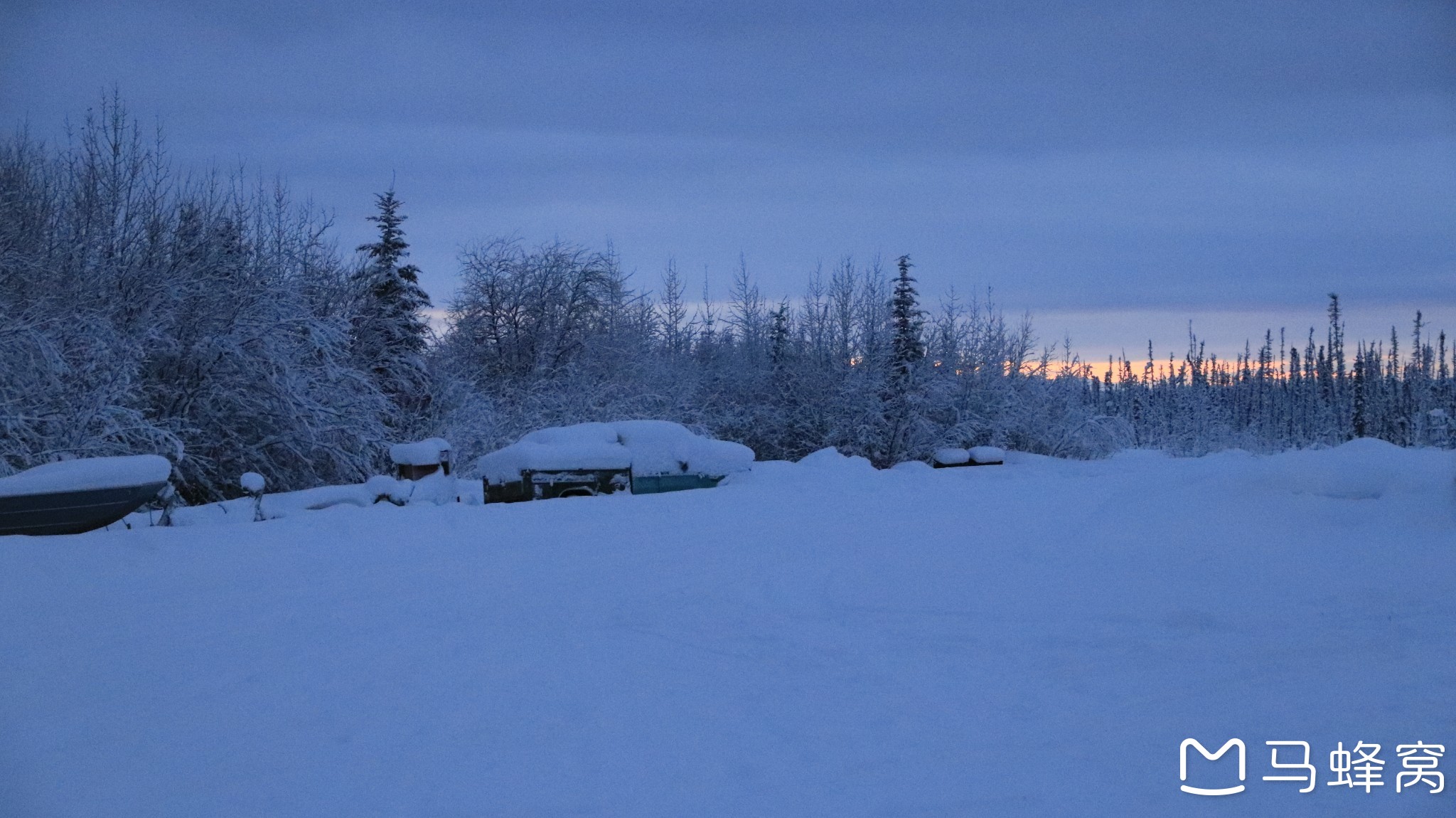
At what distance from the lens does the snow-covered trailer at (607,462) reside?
13445mm

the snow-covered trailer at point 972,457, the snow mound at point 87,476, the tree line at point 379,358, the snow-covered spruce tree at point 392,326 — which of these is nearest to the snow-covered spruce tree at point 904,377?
the tree line at point 379,358

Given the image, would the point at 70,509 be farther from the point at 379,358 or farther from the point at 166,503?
the point at 379,358

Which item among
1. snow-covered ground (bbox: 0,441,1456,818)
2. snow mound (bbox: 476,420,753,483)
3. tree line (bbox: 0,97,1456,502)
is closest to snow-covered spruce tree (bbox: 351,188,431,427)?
→ tree line (bbox: 0,97,1456,502)

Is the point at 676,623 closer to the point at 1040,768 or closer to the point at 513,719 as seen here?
the point at 513,719

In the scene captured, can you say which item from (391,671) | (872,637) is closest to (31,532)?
(391,671)

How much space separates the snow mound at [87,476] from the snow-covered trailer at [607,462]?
14.9 feet

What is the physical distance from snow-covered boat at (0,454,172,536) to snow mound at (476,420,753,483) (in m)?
4.65

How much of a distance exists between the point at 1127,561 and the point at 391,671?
21.2 feet

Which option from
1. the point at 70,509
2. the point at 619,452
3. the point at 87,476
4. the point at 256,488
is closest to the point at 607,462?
the point at 619,452

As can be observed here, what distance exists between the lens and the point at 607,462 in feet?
45.7

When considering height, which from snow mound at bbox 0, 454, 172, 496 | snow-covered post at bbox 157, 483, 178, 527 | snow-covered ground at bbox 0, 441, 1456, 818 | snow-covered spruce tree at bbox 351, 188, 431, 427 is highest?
snow-covered spruce tree at bbox 351, 188, 431, 427

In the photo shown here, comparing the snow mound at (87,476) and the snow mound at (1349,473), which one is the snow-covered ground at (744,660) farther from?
the snow mound at (87,476)

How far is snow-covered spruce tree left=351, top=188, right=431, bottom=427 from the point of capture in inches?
999

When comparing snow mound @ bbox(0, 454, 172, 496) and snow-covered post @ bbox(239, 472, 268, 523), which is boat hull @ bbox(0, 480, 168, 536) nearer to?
snow mound @ bbox(0, 454, 172, 496)
